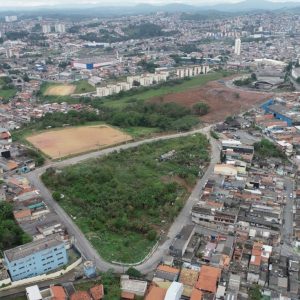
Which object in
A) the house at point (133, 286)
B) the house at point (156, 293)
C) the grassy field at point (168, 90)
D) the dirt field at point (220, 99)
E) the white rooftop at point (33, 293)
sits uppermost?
the house at point (156, 293)

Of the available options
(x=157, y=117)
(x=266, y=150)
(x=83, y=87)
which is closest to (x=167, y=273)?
(x=266, y=150)

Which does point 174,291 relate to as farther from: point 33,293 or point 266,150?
point 266,150

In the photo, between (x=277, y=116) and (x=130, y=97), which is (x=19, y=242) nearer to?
(x=277, y=116)

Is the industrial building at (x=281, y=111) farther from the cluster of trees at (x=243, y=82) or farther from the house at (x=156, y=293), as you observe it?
the house at (x=156, y=293)

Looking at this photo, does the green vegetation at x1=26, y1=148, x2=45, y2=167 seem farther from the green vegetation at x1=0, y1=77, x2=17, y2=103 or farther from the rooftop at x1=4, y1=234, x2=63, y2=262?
the green vegetation at x1=0, y1=77, x2=17, y2=103

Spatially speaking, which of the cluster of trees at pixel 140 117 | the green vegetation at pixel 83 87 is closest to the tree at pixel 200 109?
the cluster of trees at pixel 140 117

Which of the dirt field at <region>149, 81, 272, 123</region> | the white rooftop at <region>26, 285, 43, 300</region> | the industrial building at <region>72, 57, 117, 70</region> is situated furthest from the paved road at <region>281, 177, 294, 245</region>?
the industrial building at <region>72, 57, 117, 70</region>

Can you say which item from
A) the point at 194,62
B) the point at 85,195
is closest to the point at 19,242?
the point at 85,195
